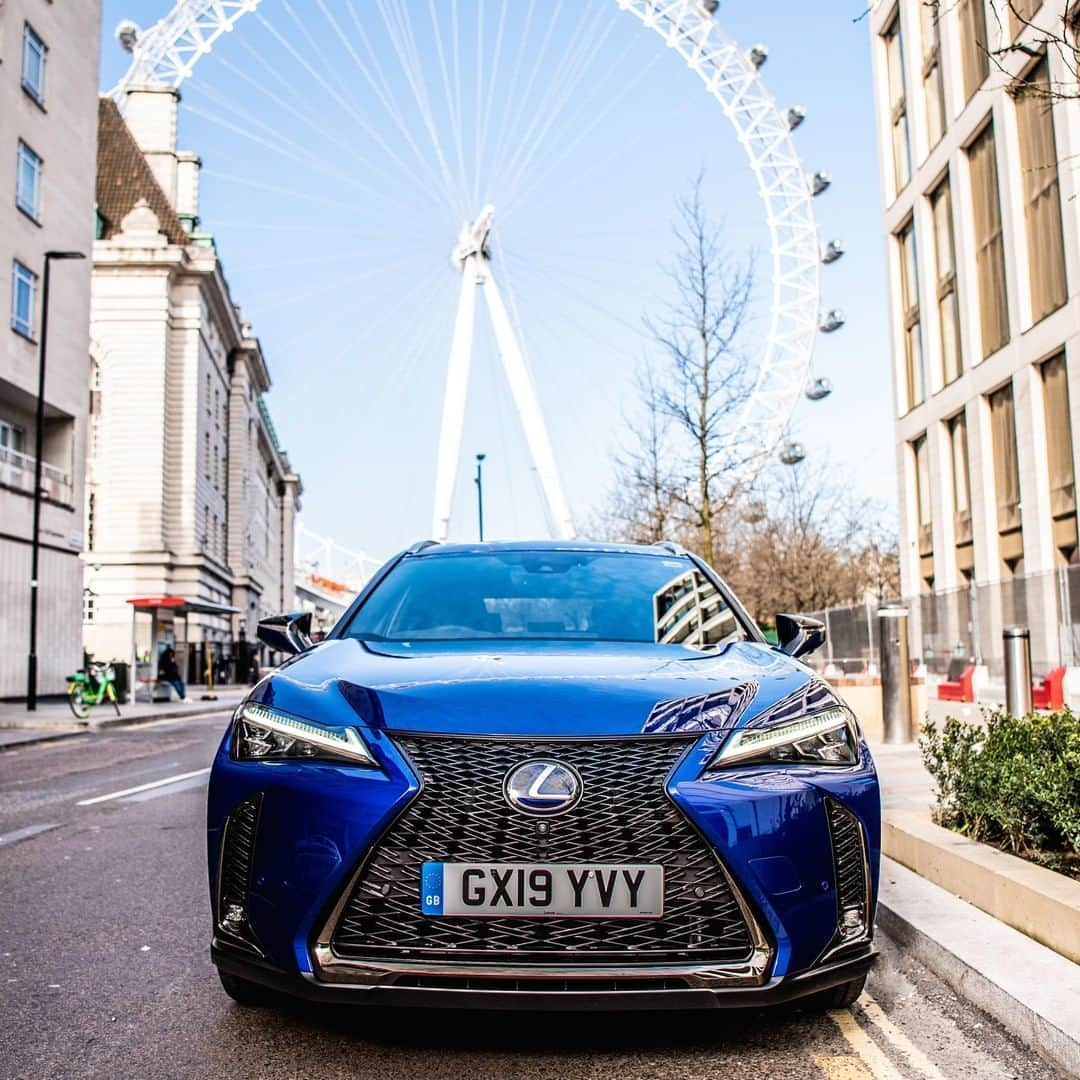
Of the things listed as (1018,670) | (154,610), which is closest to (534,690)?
(1018,670)

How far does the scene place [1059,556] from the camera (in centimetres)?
2545

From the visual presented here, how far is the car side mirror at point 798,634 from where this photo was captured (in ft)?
15.6

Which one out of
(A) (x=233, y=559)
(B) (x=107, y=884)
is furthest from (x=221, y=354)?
(B) (x=107, y=884)

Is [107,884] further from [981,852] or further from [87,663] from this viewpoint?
[87,663]

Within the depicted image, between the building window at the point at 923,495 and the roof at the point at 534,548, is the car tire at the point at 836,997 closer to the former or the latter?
the roof at the point at 534,548

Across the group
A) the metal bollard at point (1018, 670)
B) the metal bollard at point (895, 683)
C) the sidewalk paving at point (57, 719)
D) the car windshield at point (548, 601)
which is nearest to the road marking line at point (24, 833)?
the car windshield at point (548, 601)

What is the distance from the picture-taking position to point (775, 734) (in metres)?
3.42

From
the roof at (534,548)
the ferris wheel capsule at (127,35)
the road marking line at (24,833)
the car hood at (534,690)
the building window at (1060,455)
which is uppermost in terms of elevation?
the ferris wheel capsule at (127,35)

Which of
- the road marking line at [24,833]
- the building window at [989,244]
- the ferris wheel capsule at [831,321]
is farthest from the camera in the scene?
the ferris wheel capsule at [831,321]

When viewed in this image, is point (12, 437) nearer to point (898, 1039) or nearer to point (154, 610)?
point (154, 610)

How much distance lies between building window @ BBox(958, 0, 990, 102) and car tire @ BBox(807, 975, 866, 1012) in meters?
28.3

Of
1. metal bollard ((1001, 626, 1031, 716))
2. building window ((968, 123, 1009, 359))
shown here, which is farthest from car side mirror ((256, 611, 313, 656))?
building window ((968, 123, 1009, 359))

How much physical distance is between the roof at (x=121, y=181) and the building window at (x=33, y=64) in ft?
75.9

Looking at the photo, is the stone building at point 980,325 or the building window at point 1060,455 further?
the building window at point 1060,455
